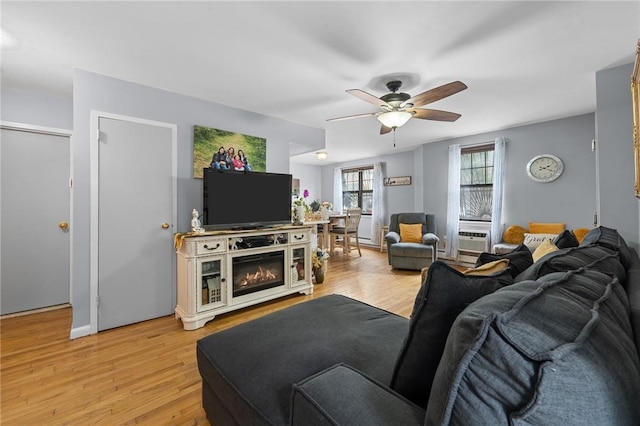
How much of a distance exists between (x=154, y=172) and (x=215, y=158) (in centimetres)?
65

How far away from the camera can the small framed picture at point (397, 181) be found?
21.4 feet

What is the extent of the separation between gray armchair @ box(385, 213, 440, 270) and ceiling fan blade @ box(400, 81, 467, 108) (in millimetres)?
2635

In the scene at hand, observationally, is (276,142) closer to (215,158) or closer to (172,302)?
(215,158)

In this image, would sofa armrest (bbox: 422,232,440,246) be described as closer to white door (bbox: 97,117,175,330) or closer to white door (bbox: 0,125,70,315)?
white door (bbox: 97,117,175,330)

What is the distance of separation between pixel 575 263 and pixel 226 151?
3207 millimetres

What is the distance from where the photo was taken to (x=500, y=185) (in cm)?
466

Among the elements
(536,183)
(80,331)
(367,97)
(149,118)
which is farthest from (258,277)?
(536,183)

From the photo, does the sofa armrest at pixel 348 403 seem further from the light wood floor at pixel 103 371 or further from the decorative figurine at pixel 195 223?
the decorative figurine at pixel 195 223

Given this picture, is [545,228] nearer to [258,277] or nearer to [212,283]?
[258,277]

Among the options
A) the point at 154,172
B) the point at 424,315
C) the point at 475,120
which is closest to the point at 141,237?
the point at 154,172

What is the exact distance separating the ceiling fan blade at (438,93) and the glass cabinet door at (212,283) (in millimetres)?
2450

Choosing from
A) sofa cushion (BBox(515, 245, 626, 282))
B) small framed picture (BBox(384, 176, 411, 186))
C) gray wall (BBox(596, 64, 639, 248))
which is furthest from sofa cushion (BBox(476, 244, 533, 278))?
small framed picture (BBox(384, 176, 411, 186))

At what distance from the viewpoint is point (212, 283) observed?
9.36 ft

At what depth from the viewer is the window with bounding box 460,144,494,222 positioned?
16.4ft
